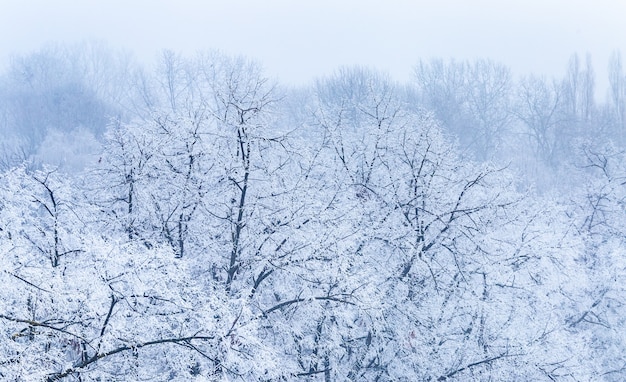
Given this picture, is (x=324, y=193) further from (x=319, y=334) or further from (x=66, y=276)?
(x=66, y=276)

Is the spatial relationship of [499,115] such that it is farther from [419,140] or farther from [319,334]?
[319,334]

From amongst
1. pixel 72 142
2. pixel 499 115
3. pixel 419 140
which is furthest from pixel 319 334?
pixel 499 115

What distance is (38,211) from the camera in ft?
29.8

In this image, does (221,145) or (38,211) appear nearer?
(38,211)

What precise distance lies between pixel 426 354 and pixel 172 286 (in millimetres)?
4722

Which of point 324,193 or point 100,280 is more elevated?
point 324,193

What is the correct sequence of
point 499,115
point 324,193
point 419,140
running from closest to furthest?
point 324,193 < point 419,140 < point 499,115

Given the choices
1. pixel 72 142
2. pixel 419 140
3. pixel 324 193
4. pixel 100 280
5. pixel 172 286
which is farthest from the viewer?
pixel 72 142

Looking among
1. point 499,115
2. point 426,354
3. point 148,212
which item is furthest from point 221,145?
point 499,115

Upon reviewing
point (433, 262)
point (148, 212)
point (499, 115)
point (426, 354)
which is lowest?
point (426, 354)

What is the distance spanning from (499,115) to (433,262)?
4356 centimetres

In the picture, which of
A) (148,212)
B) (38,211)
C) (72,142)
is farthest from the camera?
(72,142)

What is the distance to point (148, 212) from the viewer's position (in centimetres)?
974

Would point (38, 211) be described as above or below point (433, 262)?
above
